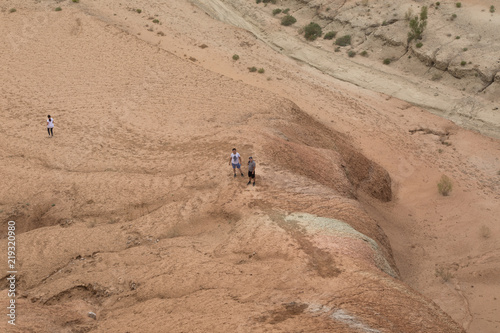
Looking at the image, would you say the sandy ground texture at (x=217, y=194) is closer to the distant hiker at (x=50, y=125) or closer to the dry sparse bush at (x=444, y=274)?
the dry sparse bush at (x=444, y=274)

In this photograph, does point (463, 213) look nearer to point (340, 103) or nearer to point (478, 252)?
point (478, 252)

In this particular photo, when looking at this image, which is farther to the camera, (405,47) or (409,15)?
(409,15)

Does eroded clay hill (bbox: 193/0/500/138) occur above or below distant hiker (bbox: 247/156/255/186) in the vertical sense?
above

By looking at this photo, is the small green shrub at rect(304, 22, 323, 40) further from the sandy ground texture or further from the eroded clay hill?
the sandy ground texture

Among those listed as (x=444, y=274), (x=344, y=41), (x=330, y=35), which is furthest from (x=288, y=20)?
(x=444, y=274)

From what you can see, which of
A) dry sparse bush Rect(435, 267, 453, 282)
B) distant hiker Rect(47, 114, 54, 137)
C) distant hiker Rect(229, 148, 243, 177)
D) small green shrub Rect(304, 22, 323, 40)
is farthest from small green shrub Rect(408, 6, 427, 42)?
distant hiker Rect(47, 114, 54, 137)

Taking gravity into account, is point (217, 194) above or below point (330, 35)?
below

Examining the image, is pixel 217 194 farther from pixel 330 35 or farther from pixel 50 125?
pixel 330 35
